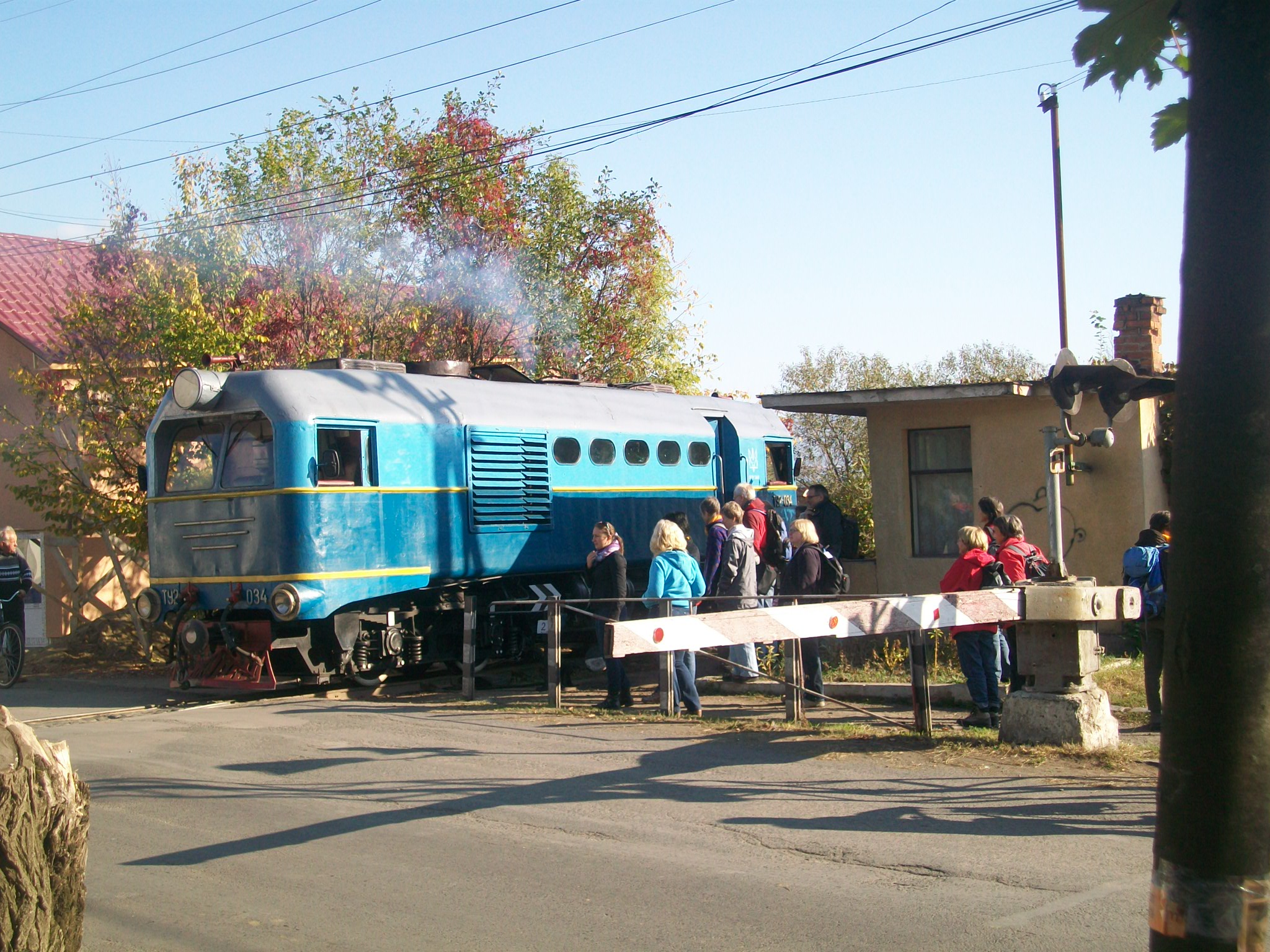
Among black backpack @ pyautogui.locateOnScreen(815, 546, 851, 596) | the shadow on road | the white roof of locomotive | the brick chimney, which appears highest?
the brick chimney

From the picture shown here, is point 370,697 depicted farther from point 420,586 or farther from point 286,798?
point 286,798

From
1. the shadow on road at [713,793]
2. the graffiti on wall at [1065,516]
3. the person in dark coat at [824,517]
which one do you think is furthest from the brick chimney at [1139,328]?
the shadow on road at [713,793]

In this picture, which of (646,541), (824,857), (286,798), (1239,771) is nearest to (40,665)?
(646,541)

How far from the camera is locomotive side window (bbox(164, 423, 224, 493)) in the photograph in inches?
528

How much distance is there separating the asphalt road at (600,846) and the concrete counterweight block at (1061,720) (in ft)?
1.51

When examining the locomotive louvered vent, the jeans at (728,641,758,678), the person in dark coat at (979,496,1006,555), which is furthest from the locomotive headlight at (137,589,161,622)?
the person in dark coat at (979,496,1006,555)

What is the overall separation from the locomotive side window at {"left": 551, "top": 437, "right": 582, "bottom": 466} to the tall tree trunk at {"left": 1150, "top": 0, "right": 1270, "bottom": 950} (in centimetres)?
1302

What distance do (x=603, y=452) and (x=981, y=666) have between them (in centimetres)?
718

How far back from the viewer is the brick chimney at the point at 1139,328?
15.2 meters

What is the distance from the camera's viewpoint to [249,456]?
43.0ft

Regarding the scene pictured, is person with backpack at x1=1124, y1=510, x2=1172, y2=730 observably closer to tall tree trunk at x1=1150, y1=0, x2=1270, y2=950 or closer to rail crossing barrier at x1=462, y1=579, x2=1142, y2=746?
rail crossing barrier at x1=462, y1=579, x2=1142, y2=746

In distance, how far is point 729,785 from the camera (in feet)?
27.2

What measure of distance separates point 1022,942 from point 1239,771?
9.87 feet

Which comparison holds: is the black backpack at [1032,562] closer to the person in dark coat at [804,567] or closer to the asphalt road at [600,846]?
the person in dark coat at [804,567]
